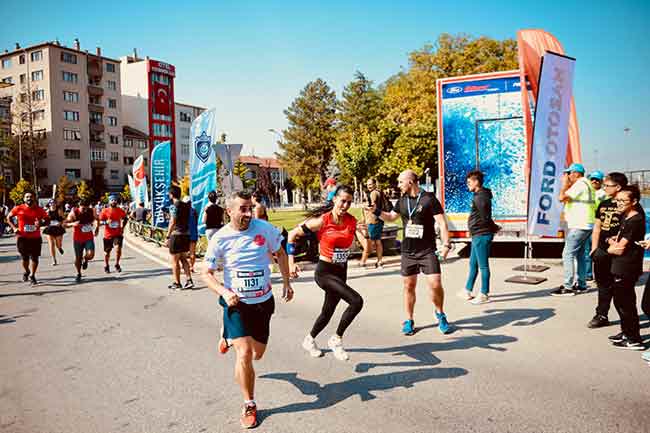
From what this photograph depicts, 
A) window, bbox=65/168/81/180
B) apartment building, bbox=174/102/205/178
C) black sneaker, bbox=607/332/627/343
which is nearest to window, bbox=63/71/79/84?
window, bbox=65/168/81/180

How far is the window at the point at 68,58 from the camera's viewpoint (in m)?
62.8

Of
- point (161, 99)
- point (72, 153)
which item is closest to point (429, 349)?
point (72, 153)

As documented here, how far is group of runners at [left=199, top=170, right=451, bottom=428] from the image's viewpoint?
12.1 feet

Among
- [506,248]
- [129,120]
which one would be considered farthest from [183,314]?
[129,120]

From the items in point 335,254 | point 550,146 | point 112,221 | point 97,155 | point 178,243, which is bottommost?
point 178,243

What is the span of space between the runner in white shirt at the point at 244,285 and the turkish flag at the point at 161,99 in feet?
272

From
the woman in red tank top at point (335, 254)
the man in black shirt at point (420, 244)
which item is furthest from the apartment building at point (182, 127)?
the woman in red tank top at point (335, 254)

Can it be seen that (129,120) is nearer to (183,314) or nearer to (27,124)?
(27,124)

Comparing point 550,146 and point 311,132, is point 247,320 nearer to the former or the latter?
point 550,146

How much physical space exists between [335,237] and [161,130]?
82602mm

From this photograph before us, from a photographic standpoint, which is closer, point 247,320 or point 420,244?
point 247,320

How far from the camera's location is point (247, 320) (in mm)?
3678

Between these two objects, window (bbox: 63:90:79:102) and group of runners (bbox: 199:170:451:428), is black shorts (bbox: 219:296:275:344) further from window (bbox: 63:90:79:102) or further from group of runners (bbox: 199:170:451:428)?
window (bbox: 63:90:79:102)

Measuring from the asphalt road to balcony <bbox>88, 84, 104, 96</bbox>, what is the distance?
67511 mm
